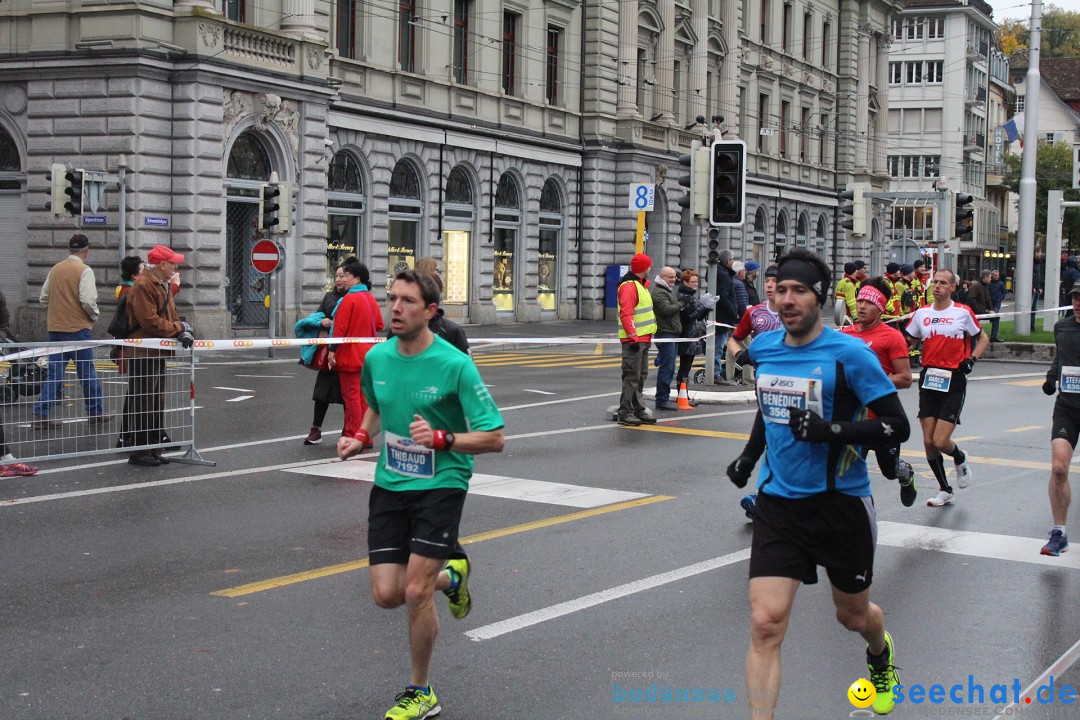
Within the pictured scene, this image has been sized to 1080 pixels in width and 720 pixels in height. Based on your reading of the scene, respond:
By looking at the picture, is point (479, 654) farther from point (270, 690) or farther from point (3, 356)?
point (3, 356)

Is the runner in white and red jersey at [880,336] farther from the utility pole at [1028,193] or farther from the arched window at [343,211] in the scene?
the arched window at [343,211]

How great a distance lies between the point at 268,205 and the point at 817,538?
23010 mm

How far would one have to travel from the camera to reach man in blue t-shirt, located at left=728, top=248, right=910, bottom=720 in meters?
5.08

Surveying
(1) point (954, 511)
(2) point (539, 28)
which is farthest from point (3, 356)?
(2) point (539, 28)

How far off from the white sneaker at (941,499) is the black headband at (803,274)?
Answer: 19.0 ft

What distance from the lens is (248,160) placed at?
98.3 ft

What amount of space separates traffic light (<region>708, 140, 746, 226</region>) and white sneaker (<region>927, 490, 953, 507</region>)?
8.30 meters

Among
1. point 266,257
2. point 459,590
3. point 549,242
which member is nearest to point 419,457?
point 459,590

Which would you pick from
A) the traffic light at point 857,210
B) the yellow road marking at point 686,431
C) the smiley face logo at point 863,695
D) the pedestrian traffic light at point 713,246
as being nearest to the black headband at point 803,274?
the smiley face logo at point 863,695

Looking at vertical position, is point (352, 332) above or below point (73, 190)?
below

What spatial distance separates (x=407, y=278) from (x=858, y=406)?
185 centimetres

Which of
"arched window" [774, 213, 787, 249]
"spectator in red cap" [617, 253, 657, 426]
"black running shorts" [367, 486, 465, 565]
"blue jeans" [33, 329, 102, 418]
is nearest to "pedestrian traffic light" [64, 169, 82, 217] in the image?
"spectator in red cap" [617, 253, 657, 426]

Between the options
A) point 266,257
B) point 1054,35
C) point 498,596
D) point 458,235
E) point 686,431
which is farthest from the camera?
point 1054,35

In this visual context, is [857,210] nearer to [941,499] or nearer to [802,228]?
[941,499]
